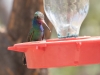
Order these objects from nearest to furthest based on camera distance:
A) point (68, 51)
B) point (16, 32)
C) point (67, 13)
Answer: point (68, 51) < point (67, 13) < point (16, 32)

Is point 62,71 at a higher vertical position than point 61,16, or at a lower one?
lower

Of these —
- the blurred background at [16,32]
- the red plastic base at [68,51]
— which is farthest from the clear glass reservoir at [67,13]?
the blurred background at [16,32]

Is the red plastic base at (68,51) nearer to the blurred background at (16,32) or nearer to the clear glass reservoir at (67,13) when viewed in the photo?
the clear glass reservoir at (67,13)

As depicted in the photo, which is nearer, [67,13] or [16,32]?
[67,13]

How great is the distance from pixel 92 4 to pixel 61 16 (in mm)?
7387

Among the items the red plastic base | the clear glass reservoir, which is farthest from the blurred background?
the red plastic base

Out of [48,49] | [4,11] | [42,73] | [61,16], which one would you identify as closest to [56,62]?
[48,49]

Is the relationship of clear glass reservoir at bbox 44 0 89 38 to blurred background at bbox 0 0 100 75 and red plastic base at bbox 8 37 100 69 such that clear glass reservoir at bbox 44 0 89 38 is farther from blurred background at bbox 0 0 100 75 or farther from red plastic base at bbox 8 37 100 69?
blurred background at bbox 0 0 100 75

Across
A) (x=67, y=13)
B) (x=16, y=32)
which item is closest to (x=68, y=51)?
(x=67, y=13)

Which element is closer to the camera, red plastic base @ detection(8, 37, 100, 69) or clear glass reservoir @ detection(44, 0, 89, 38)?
red plastic base @ detection(8, 37, 100, 69)

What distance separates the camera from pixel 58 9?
2.59 m

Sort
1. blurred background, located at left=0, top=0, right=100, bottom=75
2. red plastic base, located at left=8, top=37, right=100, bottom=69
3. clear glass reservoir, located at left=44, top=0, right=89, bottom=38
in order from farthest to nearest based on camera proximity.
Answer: blurred background, located at left=0, top=0, right=100, bottom=75, clear glass reservoir, located at left=44, top=0, right=89, bottom=38, red plastic base, located at left=8, top=37, right=100, bottom=69

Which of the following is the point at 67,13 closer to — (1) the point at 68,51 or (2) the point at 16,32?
(1) the point at 68,51

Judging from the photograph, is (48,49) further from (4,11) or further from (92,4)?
(92,4)
